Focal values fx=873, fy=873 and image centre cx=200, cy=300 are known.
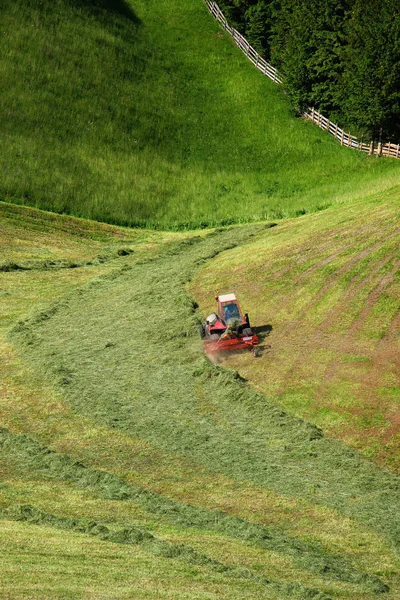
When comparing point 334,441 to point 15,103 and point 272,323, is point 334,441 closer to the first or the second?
point 272,323

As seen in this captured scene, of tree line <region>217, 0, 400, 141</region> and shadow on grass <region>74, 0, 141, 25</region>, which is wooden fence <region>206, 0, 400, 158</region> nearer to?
tree line <region>217, 0, 400, 141</region>

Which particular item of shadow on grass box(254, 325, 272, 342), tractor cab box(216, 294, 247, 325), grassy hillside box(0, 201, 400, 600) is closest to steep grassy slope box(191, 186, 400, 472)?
shadow on grass box(254, 325, 272, 342)

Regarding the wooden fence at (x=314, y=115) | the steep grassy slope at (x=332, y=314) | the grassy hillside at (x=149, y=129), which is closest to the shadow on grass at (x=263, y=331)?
the steep grassy slope at (x=332, y=314)

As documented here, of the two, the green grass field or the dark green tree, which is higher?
the dark green tree

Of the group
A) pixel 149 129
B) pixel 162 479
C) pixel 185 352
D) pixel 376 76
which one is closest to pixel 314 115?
pixel 376 76

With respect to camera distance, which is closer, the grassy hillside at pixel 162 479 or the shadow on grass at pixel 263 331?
the grassy hillside at pixel 162 479

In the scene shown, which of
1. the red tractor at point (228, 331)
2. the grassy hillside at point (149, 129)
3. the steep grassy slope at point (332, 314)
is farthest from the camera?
the grassy hillside at point (149, 129)

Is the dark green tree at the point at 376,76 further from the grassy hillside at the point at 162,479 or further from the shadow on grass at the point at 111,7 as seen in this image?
the shadow on grass at the point at 111,7
